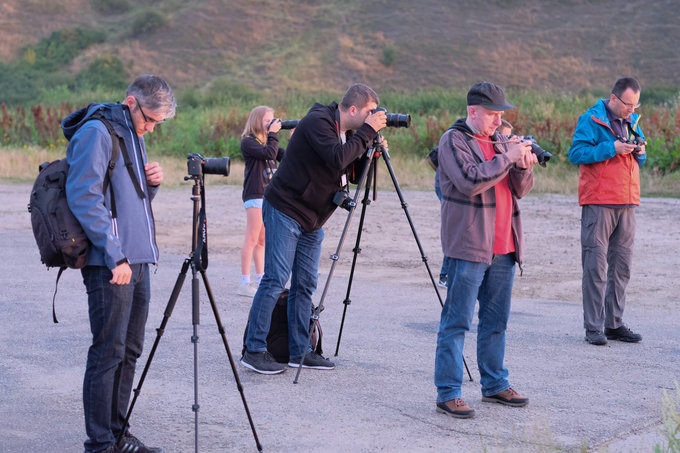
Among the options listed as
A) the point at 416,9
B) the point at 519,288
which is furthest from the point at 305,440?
the point at 416,9

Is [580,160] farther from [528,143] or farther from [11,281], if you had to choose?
[11,281]

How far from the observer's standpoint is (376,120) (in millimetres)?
6238

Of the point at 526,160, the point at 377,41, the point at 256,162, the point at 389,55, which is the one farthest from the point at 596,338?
the point at 377,41

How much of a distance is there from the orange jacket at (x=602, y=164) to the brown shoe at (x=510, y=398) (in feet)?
8.18

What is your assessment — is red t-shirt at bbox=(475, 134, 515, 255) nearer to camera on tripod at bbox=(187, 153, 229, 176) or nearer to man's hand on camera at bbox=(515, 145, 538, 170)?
man's hand on camera at bbox=(515, 145, 538, 170)

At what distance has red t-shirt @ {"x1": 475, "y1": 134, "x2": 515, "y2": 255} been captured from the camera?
5.56 m

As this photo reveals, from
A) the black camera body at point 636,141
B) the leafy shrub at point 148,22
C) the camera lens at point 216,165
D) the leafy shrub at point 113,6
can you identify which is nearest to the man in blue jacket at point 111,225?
the camera lens at point 216,165

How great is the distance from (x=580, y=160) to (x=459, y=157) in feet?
8.75

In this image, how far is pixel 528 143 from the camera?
17.7 ft

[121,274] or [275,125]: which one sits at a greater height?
[275,125]

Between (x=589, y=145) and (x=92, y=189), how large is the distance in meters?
4.77

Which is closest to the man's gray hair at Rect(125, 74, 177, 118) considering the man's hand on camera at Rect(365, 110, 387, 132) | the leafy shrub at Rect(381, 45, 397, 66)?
the man's hand on camera at Rect(365, 110, 387, 132)

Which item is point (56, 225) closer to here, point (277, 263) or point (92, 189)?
point (92, 189)

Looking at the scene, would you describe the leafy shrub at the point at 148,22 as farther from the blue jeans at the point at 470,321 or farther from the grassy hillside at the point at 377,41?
the blue jeans at the point at 470,321
